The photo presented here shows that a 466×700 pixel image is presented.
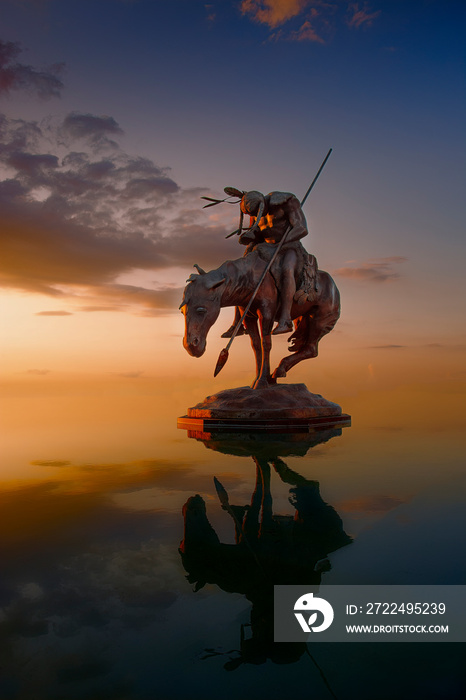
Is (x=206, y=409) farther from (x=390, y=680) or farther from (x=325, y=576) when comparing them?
(x=390, y=680)

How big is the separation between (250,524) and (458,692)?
39.6 inches

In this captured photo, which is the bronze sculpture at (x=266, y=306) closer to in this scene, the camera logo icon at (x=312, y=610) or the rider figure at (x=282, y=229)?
the rider figure at (x=282, y=229)

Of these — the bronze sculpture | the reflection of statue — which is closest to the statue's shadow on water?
the reflection of statue

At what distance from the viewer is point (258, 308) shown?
20.5ft

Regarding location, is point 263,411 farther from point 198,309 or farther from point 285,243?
point 285,243

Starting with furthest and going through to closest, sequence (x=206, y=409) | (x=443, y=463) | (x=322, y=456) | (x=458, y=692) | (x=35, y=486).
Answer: (x=206, y=409) → (x=322, y=456) → (x=443, y=463) → (x=35, y=486) → (x=458, y=692)

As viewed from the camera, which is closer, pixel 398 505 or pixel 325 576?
pixel 325 576

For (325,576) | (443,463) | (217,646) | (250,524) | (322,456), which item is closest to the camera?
(217,646)

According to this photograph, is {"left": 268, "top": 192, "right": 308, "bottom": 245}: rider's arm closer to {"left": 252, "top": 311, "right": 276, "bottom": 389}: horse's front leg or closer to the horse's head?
{"left": 252, "top": 311, "right": 276, "bottom": 389}: horse's front leg

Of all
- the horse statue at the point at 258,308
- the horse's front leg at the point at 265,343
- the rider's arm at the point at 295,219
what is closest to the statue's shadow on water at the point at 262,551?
the horse statue at the point at 258,308

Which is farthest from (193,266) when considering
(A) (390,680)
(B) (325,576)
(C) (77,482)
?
(A) (390,680)

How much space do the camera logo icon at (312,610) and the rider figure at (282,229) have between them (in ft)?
16.6

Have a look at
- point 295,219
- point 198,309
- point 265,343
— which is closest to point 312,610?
point 198,309

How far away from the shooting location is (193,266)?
6.02m
